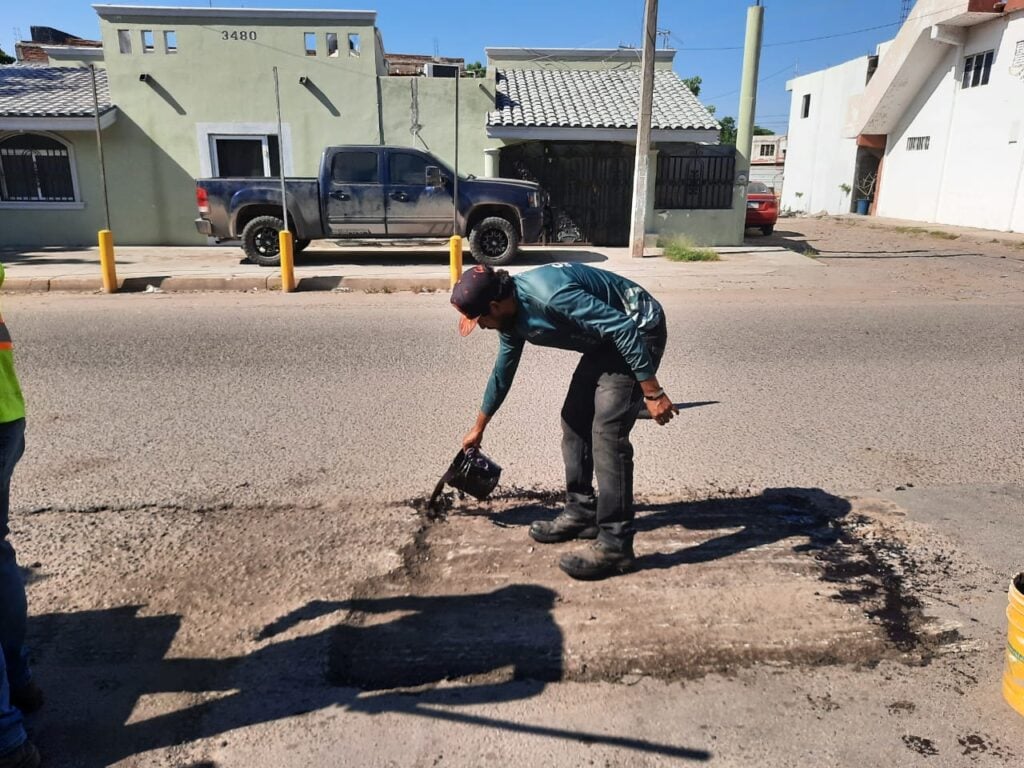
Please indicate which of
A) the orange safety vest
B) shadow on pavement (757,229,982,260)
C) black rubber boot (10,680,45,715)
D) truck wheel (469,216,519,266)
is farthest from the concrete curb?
black rubber boot (10,680,45,715)

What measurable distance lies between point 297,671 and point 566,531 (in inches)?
57.0

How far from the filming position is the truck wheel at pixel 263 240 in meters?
13.2

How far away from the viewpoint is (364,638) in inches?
122

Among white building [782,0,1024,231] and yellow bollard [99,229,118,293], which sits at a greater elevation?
white building [782,0,1024,231]

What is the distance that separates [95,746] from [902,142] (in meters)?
32.4

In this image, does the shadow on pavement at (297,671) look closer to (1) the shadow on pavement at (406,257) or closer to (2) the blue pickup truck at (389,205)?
(2) the blue pickup truck at (389,205)

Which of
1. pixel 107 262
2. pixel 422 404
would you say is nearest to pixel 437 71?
pixel 107 262

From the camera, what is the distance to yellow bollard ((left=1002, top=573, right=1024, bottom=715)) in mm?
2604

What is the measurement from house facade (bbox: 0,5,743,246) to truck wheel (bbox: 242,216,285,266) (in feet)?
13.2

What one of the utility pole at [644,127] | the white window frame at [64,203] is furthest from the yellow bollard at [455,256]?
the white window frame at [64,203]

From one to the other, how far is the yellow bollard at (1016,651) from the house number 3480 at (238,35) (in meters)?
17.2

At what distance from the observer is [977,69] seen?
82.2ft

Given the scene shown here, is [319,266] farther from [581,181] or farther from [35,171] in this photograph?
[35,171]

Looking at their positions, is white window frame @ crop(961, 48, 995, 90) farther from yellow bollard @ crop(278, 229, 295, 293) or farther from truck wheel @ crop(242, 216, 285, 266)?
yellow bollard @ crop(278, 229, 295, 293)
